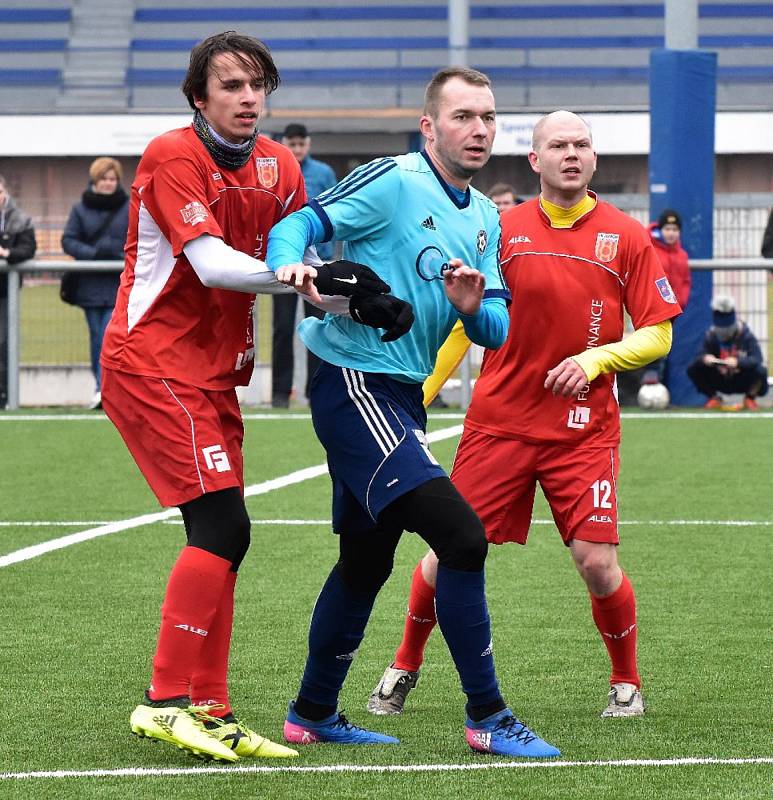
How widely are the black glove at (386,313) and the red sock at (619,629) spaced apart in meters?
1.31

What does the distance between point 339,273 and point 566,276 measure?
1.19 m

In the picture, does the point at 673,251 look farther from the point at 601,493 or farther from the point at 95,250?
the point at 601,493

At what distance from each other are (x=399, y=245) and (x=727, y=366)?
10307 millimetres

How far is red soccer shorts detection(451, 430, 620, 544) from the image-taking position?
16.3 feet

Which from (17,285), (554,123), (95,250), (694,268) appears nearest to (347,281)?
(554,123)

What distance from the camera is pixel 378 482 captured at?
13.9ft

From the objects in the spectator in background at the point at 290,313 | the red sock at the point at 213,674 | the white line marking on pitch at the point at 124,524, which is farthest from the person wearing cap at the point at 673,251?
the red sock at the point at 213,674

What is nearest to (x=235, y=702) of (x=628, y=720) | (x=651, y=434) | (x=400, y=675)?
(x=400, y=675)

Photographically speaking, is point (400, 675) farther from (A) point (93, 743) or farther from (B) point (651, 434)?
(B) point (651, 434)

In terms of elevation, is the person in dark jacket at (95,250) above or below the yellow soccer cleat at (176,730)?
above

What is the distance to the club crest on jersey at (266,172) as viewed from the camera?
14.5ft

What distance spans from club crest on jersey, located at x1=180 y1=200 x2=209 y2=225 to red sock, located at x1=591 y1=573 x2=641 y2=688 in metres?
1.72

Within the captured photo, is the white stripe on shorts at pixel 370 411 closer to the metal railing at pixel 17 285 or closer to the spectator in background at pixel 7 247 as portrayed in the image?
the metal railing at pixel 17 285

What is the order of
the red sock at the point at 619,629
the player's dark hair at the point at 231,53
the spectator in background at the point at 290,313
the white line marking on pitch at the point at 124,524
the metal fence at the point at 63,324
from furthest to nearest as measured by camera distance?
1. the metal fence at the point at 63,324
2. the spectator in background at the point at 290,313
3. the white line marking on pitch at the point at 124,524
4. the red sock at the point at 619,629
5. the player's dark hair at the point at 231,53
